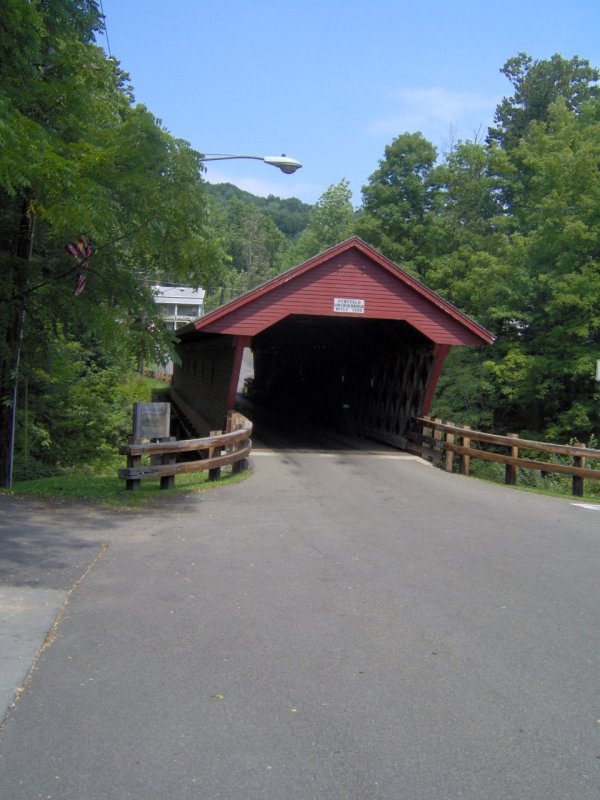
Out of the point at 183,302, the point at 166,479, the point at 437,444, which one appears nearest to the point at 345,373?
the point at 437,444

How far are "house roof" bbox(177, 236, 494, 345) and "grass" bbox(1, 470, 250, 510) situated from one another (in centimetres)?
451

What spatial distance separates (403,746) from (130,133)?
9393 millimetres

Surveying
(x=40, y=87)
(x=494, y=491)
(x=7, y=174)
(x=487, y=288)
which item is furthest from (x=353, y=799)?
(x=487, y=288)

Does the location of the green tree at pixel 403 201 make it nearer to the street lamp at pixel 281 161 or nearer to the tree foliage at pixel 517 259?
the tree foliage at pixel 517 259

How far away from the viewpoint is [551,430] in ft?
88.1

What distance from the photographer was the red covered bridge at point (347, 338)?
Answer: 17578mm

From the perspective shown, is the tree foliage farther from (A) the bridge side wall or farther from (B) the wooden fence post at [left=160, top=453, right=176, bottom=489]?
(B) the wooden fence post at [left=160, top=453, right=176, bottom=489]

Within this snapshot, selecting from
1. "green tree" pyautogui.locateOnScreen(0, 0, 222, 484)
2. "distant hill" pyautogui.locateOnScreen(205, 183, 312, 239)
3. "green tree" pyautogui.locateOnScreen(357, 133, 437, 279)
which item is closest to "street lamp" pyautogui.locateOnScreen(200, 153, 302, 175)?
"green tree" pyautogui.locateOnScreen(0, 0, 222, 484)

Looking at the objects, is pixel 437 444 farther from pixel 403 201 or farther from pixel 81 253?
pixel 403 201

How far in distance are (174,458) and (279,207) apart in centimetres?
16812

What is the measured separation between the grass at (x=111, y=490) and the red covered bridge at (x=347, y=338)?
4.40m

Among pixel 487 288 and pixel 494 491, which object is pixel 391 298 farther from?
pixel 487 288

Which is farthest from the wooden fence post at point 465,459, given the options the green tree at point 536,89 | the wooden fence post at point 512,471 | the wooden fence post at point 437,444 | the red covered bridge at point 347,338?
the green tree at point 536,89

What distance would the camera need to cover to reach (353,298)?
59.2ft
